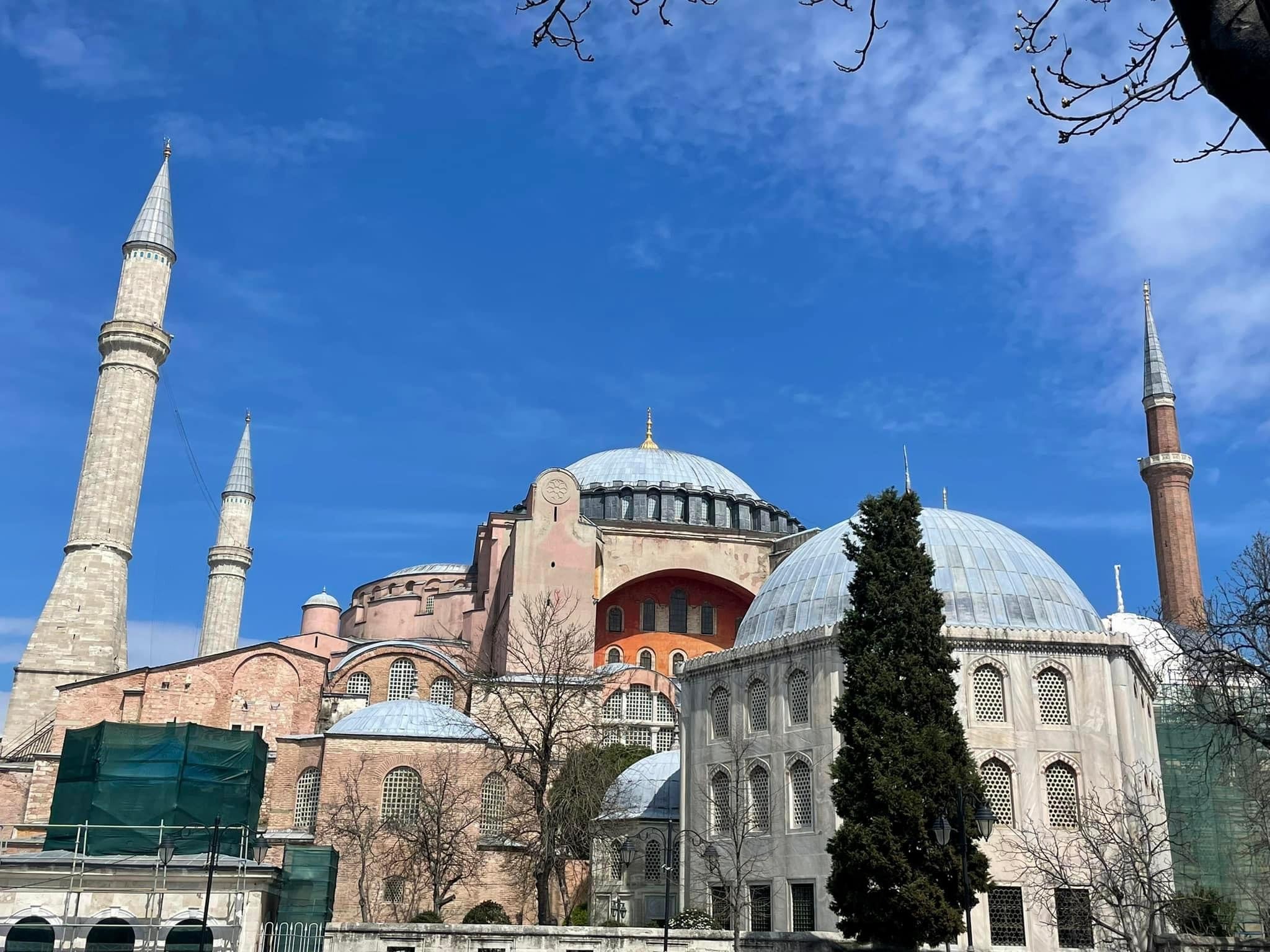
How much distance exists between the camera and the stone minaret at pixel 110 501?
34031 millimetres

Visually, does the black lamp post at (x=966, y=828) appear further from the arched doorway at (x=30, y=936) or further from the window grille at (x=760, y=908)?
the arched doorway at (x=30, y=936)

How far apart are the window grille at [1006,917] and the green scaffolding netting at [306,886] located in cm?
1090

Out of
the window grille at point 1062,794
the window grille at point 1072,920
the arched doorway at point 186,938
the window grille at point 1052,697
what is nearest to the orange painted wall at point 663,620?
the window grille at point 1052,697

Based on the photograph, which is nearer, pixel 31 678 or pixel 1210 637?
pixel 1210 637

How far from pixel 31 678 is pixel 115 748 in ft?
48.7

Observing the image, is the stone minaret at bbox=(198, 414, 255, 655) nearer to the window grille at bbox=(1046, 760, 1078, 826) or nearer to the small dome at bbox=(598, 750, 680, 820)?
the small dome at bbox=(598, 750, 680, 820)

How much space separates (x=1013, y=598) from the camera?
23156 millimetres

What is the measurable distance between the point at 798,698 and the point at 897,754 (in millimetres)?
4580

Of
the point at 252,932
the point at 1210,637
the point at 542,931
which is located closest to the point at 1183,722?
the point at 1210,637

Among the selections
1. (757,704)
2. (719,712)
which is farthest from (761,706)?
(719,712)

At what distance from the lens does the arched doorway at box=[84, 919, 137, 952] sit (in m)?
16.6

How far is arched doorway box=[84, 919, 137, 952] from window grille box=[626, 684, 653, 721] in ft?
60.0

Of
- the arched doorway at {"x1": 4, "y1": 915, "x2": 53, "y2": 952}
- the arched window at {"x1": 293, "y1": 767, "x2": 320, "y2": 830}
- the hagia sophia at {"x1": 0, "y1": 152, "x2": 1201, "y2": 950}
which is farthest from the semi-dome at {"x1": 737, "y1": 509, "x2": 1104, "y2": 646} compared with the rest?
the arched doorway at {"x1": 4, "y1": 915, "x2": 53, "y2": 952}

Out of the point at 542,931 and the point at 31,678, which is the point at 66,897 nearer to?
the point at 542,931
